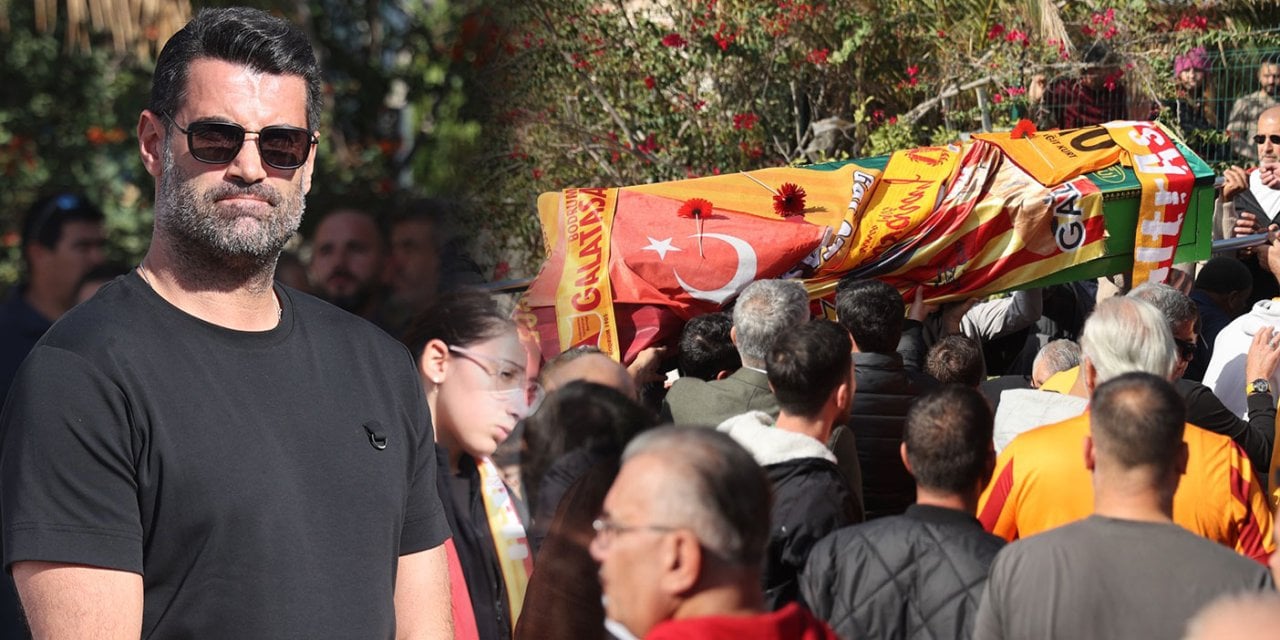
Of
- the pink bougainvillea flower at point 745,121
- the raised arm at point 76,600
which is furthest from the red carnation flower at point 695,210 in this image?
the raised arm at point 76,600

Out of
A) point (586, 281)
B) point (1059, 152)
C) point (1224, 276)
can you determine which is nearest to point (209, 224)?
point (586, 281)

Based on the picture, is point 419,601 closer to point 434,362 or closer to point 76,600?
point 76,600

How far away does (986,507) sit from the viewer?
3670 mm

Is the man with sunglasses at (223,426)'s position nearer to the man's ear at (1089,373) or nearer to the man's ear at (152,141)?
the man's ear at (152,141)

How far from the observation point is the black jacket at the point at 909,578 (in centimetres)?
317

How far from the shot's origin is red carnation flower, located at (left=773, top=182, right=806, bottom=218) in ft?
18.2

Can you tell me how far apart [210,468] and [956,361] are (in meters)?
3.60

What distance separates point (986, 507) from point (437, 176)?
209 centimetres

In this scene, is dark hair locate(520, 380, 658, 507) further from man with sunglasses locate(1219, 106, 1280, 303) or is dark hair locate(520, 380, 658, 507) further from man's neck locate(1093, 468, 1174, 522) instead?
man with sunglasses locate(1219, 106, 1280, 303)

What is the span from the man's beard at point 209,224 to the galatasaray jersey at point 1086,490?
2161mm

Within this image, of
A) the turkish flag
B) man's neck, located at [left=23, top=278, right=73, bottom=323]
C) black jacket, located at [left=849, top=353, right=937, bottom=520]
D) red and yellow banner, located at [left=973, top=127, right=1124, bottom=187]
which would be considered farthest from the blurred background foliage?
man's neck, located at [left=23, top=278, right=73, bottom=323]

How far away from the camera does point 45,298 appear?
12.0ft

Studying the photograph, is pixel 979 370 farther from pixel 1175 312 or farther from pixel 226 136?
pixel 226 136

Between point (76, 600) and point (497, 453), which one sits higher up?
point (76, 600)
